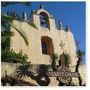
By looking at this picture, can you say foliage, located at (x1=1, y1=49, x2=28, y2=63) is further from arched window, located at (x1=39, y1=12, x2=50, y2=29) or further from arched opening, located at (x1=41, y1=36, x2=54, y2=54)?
arched window, located at (x1=39, y1=12, x2=50, y2=29)

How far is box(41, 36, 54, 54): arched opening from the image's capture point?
27.8ft

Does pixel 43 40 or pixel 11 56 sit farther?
pixel 43 40

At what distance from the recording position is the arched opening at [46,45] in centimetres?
847

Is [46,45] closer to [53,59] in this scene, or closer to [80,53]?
[53,59]

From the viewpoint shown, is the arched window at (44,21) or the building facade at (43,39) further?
the arched window at (44,21)

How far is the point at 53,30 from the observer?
8.57 m

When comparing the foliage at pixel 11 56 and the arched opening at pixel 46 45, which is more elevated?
the arched opening at pixel 46 45

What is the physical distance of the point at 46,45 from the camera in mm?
8516

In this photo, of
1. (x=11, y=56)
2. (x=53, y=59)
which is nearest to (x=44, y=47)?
(x=53, y=59)

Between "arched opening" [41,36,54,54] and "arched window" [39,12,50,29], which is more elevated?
"arched window" [39,12,50,29]

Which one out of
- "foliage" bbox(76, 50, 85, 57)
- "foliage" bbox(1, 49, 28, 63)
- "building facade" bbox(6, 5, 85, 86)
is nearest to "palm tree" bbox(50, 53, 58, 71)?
"building facade" bbox(6, 5, 85, 86)

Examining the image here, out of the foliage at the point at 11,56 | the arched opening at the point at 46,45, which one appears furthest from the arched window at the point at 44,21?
the foliage at the point at 11,56

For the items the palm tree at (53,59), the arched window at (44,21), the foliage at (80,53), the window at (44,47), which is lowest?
the palm tree at (53,59)

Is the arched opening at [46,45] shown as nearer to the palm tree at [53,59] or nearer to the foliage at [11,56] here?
the palm tree at [53,59]
